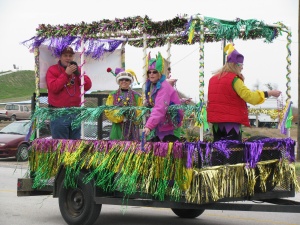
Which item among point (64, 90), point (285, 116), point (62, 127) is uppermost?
point (64, 90)

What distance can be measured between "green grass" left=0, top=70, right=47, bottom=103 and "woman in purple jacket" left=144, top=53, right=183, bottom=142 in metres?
66.8

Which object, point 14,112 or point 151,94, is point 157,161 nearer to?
point 151,94

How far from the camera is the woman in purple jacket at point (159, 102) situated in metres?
7.75

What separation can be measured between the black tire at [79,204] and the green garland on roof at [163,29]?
196 cm

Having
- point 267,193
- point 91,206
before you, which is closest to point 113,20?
point 91,206

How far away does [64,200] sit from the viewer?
28.9 feet

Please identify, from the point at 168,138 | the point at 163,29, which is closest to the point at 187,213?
the point at 168,138

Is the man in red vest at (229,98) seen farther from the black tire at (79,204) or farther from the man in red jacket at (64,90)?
the man in red jacket at (64,90)

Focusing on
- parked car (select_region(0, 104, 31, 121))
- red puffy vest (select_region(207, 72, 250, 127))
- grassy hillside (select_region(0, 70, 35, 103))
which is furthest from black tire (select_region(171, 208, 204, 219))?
grassy hillside (select_region(0, 70, 35, 103))

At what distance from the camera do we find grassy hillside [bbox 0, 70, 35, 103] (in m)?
75.9

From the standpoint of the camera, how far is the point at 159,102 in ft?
25.6

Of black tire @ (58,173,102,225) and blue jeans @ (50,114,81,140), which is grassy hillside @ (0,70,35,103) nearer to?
blue jeans @ (50,114,81,140)

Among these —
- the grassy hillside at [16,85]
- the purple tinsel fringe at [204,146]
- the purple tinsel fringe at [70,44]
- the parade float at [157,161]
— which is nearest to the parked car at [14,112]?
the grassy hillside at [16,85]

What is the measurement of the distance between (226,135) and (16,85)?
242 ft
